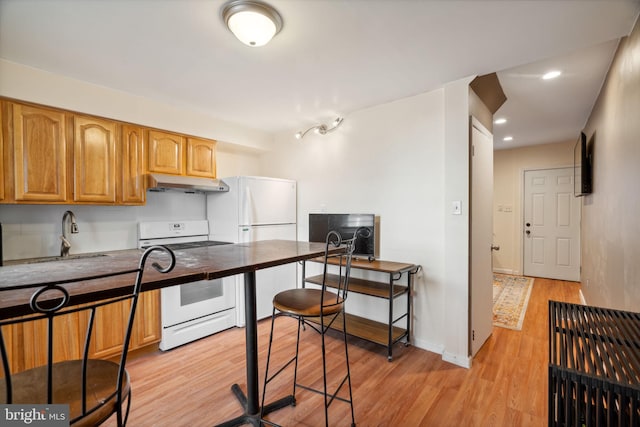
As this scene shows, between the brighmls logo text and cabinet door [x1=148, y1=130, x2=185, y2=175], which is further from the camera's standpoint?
cabinet door [x1=148, y1=130, x2=185, y2=175]

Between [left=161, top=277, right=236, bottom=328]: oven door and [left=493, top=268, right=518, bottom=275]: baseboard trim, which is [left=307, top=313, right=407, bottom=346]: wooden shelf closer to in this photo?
[left=161, top=277, right=236, bottom=328]: oven door

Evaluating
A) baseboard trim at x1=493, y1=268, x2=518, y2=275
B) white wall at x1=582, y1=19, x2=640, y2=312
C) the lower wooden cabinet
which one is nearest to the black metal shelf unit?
white wall at x1=582, y1=19, x2=640, y2=312

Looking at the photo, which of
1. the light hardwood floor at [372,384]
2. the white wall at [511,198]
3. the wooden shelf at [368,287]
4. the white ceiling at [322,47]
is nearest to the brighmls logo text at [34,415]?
the light hardwood floor at [372,384]

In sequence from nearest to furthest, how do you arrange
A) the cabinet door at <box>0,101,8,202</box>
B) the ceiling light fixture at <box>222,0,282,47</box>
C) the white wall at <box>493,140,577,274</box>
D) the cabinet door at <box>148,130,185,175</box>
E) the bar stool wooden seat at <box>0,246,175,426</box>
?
the bar stool wooden seat at <box>0,246,175,426</box>, the ceiling light fixture at <box>222,0,282,47</box>, the cabinet door at <box>0,101,8,202</box>, the cabinet door at <box>148,130,185,175</box>, the white wall at <box>493,140,577,274</box>

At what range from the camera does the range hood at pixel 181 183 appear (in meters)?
2.86

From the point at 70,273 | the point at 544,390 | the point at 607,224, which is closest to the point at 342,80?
the point at 70,273

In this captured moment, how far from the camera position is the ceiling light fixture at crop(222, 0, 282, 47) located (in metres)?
1.55

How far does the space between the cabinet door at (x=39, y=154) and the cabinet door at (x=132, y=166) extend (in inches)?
16.8

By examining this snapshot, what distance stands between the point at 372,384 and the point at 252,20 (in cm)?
256

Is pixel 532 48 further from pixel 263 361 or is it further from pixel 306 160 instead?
pixel 263 361

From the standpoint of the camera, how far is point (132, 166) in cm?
283

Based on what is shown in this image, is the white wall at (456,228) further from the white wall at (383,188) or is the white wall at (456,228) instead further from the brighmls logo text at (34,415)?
the brighmls logo text at (34,415)

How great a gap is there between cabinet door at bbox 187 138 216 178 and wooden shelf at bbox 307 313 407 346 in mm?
2075

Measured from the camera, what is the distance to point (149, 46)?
1955 millimetres
